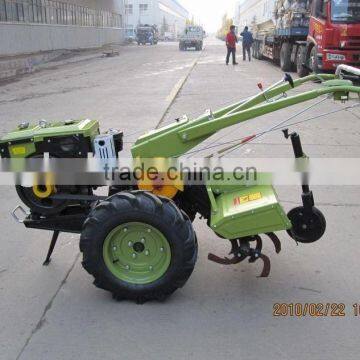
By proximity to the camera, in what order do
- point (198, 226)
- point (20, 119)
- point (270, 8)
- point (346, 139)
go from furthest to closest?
point (270, 8) → point (20, 119) → point (346, 139) → point (198, 226)

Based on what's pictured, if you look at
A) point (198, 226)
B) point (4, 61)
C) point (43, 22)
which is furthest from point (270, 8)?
point (198, 226)

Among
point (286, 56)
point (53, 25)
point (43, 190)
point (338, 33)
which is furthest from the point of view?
point (53, 25)

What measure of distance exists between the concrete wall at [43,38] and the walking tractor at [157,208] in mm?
23973

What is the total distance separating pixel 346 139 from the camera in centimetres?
859

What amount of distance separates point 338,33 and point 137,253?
43.7 feet

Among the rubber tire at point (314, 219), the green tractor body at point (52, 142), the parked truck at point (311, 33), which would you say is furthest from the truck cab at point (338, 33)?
the green tractor body at point (52, 142)

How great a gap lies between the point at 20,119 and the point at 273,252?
8.09 m

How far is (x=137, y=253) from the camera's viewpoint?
3504mm

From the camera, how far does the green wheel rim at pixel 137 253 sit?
341cm

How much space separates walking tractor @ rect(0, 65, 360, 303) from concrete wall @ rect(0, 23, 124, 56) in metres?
24.0

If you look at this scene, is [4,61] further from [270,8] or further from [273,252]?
[273,252]

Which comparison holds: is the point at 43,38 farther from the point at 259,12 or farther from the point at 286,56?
the point at 286,56

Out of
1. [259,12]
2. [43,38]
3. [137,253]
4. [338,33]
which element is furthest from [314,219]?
[43,38]

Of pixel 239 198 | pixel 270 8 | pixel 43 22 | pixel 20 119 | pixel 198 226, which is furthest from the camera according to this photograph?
pixel 43 22
